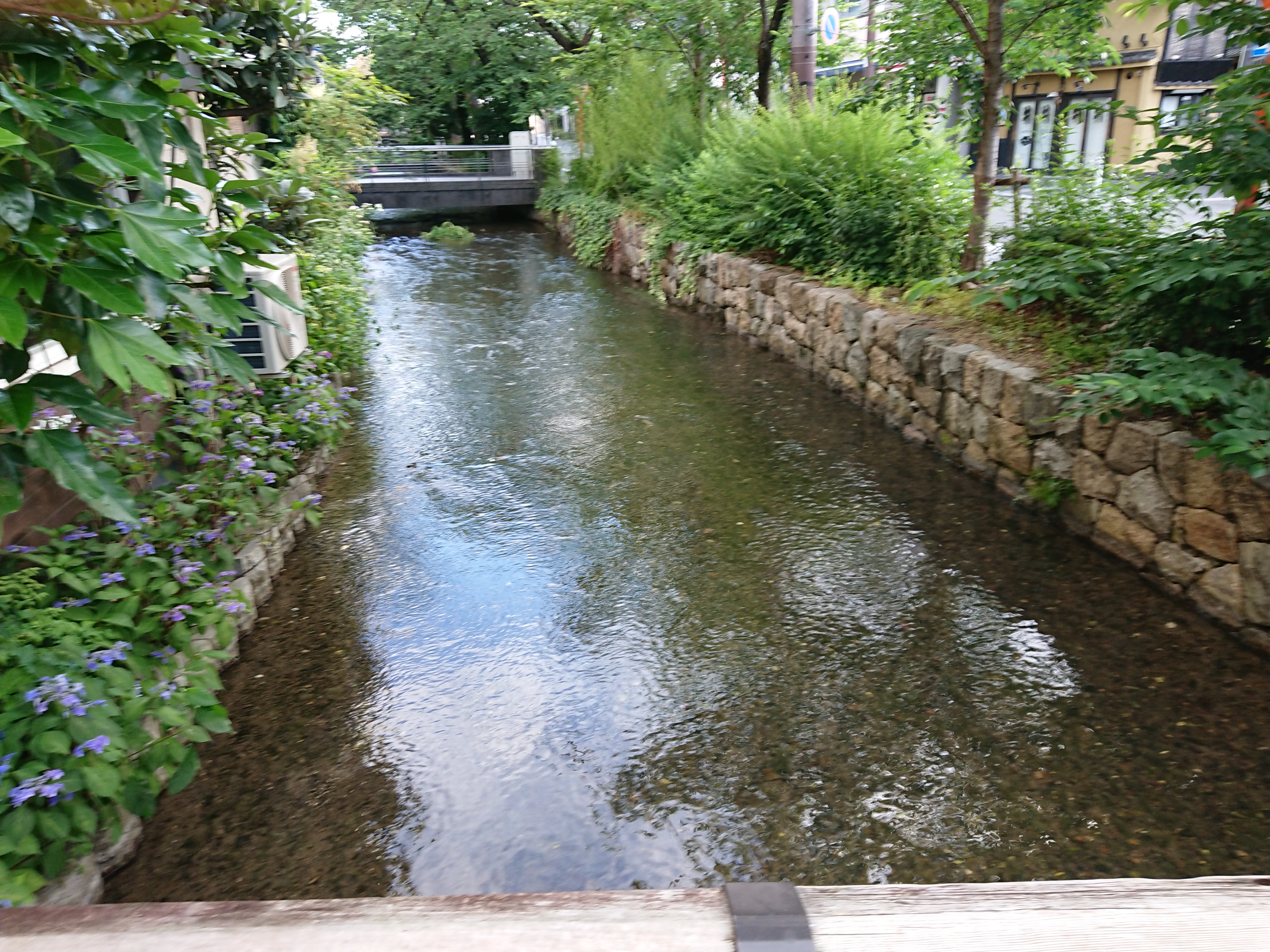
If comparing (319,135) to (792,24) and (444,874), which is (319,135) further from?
(444,874)

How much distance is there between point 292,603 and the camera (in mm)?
4258

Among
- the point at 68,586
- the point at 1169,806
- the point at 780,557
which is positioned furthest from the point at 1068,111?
the point at 68,586

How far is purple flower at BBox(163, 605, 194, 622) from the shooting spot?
2977 mm

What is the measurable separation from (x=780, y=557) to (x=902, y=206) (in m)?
4.43

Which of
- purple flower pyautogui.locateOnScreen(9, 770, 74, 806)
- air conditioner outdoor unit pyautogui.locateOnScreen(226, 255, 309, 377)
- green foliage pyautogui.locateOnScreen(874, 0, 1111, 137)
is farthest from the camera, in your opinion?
green foliage pyautogui.locateOnScreen(874, 0, 1111, 137)

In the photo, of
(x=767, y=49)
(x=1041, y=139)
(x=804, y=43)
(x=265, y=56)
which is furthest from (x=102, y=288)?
(x=767, y=49)

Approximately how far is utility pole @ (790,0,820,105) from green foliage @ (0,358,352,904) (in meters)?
8.35

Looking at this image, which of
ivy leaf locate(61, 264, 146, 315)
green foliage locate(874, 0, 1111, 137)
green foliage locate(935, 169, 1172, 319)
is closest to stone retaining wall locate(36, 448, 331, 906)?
ivy leaf locate(61, 264, 146, 315)

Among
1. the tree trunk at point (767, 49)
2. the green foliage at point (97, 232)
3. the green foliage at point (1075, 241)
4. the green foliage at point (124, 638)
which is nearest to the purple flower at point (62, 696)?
the green foliage at point (124, 638)

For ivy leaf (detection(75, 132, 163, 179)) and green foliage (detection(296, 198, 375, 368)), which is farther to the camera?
green foliage (detection(296, 198, 375, 368))

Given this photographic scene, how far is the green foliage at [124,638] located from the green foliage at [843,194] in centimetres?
547

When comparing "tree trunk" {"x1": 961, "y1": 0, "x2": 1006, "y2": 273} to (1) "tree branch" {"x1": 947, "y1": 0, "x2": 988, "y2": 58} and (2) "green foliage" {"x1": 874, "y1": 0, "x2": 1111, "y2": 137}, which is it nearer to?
(1) "tree branch" {"x1": 947, "y1": 0, "x2": 988, "y2": 58}

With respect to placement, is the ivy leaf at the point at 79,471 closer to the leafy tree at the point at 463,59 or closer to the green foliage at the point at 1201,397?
the green foliage at the point at 1201,397

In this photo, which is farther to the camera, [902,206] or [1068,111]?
[902,206]
